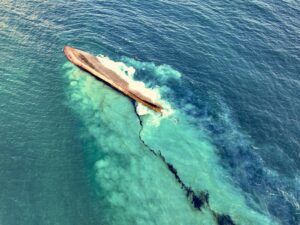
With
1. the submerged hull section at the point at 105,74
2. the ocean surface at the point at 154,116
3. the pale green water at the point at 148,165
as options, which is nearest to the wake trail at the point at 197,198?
the ocean surface at the point at 154,116

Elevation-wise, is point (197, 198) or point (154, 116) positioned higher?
point (154, 116)

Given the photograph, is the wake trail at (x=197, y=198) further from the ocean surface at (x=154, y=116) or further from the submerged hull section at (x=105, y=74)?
the submerged hull section at (x=105, y=74)

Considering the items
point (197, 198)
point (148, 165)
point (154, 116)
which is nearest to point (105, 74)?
point (154, 116)

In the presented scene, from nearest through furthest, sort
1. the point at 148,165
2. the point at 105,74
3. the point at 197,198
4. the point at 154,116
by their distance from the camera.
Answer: the point at 197,198 < the point at 148,165 < the point at 154,116 < the point at 105,74

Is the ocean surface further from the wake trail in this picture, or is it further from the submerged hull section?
the submerged hull section

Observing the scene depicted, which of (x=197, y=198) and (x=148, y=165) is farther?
(x=148, y=165)

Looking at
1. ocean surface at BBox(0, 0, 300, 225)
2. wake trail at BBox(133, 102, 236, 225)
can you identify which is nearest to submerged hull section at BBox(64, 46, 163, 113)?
ocean surface at BBox(0, 0, 300, 225)

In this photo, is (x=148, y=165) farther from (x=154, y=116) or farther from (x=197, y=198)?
(x=154, y=116)

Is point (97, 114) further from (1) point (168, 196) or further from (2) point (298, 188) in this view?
(2) point (298, 188)
